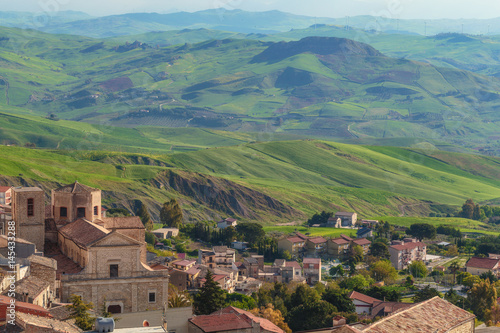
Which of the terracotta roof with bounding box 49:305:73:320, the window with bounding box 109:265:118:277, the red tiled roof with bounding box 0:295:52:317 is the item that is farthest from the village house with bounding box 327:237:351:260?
the red tiled roof with bounding box 0:295:52:317

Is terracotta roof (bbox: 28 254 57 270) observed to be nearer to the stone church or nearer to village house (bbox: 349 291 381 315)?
the stone church

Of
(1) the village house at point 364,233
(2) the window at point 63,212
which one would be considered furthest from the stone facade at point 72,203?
(1) the village house at point 364,233

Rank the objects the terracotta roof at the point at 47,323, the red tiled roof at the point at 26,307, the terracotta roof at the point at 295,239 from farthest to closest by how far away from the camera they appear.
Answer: the terracotta roof at the point at 295,239, the red tiled roof at the point at 26,307, the terracotta roof at the point at 47,323

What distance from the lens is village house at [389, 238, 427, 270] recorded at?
433 ft

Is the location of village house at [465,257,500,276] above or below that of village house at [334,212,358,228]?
above

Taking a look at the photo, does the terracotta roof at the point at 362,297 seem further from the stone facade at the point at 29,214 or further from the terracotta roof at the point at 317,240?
the terracotta roof at the point at 317,240

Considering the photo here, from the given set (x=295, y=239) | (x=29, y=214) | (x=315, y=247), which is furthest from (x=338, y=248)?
(x=29, y=214)

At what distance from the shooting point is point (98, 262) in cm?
5591

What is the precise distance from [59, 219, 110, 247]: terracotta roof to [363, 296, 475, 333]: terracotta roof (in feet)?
88.9

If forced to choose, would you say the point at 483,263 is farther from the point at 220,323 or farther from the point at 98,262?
the point at 98,262

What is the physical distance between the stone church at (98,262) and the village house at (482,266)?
74554 millimetres

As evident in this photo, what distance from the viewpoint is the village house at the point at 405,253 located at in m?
132

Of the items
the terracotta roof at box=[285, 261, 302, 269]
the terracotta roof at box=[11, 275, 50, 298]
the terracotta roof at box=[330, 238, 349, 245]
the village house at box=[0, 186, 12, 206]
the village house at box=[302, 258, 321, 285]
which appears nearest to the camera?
the terracotta roof at box=[11, 275, 50, 298]

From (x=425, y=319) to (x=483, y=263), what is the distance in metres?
88.2
